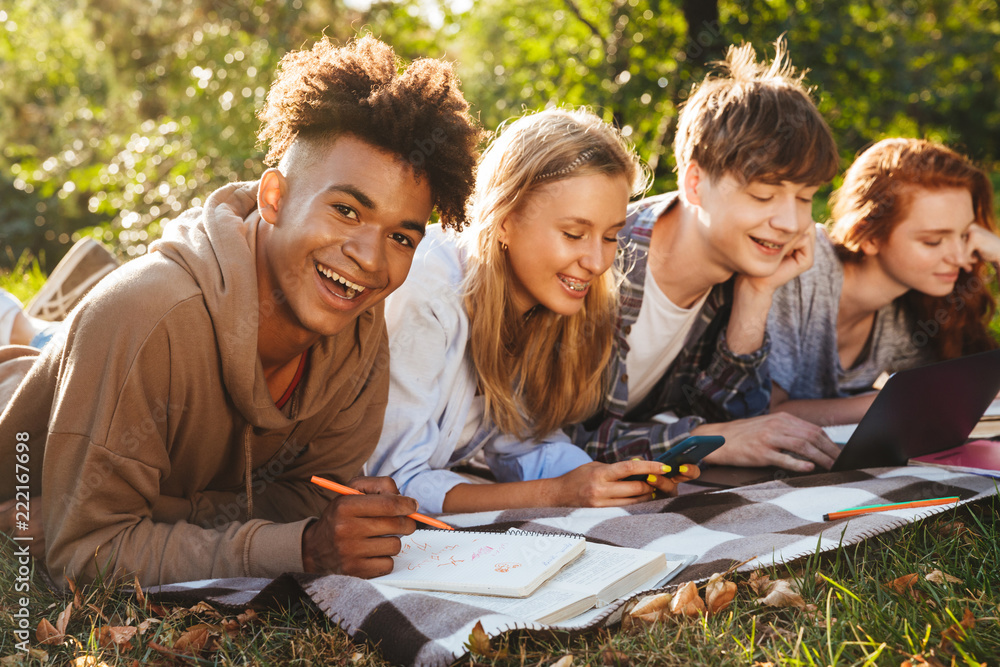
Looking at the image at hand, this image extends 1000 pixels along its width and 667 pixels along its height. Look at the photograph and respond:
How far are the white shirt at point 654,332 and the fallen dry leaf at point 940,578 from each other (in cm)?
153

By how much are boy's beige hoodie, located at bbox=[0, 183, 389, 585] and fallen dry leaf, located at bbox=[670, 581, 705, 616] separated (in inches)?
34.4

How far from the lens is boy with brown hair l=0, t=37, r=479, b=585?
1769mm

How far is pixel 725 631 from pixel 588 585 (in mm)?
295

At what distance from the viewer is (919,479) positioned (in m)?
2.43

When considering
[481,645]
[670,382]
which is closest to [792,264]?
[670,382]

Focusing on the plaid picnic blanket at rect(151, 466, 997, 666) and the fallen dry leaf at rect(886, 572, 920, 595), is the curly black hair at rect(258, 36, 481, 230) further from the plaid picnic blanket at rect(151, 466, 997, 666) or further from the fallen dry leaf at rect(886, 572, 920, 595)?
the fallen dry leaf at rect(886, 572, 920, 595)

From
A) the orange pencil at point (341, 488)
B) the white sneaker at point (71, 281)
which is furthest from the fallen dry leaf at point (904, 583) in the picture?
the white sneaker at point (71, 281)

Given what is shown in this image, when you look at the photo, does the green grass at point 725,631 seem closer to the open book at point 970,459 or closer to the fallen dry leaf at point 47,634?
the fallen dry leaf at point 47,634

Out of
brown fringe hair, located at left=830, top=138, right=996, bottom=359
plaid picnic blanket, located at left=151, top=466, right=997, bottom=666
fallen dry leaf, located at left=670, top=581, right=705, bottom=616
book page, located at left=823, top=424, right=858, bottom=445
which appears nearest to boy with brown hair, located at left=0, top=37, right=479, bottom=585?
plaid picnic blanket, located at left=151, top=466, right=997, bottom=666

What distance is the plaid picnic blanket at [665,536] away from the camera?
157 centimetres

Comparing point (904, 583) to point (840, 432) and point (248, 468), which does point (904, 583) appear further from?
point (248, 468)

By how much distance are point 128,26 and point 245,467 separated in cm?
836

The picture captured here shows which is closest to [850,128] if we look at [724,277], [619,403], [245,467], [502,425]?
[724,277]

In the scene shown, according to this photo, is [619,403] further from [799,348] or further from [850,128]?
[850,128]
